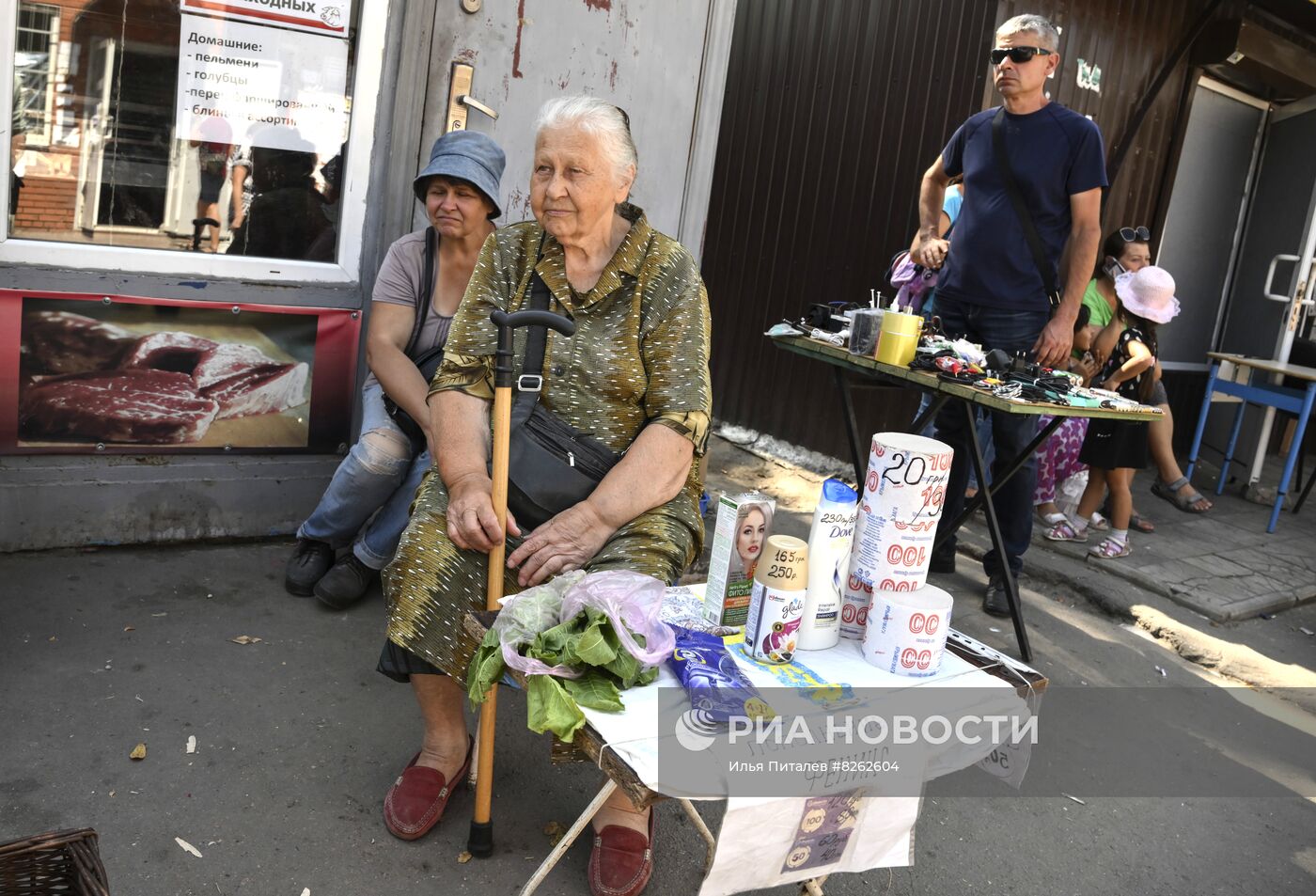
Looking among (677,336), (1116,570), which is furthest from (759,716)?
(1116,570)

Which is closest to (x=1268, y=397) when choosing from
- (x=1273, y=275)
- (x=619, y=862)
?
(x=1273, y=275)

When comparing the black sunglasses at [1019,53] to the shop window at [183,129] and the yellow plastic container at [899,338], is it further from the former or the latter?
the shop window at [183,129]

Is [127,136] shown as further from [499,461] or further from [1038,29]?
[1038,29]

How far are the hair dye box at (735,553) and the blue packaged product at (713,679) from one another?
0.30 ft

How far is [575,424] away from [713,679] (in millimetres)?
920

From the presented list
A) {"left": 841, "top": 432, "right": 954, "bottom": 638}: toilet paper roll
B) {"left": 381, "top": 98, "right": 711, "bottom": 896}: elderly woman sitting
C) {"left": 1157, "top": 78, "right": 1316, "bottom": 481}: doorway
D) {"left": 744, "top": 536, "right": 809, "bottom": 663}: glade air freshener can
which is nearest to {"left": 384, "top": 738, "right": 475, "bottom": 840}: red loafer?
{"left": 381, "top": 98, "right": 711, "bottom": 896}: elderly woman sitting

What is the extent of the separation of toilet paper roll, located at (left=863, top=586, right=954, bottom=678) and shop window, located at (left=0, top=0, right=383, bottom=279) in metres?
2.68

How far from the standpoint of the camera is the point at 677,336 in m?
2.66

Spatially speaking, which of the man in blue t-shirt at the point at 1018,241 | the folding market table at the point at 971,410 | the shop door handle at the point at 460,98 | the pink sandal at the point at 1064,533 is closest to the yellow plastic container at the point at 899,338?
the folding market table at the point at 971,410

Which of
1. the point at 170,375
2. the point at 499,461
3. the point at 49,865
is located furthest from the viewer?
the point at 170,375

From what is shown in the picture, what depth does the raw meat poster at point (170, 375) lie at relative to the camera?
3.56 meters

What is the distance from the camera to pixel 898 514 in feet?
7.07

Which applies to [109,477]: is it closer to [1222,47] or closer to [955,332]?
[955,332]

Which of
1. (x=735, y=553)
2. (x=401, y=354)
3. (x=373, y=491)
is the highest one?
(x=401, y=354)
